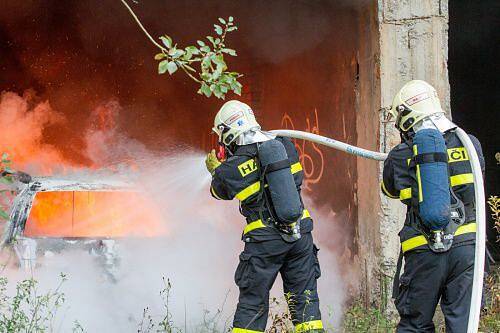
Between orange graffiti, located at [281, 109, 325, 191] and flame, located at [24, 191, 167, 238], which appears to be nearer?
flame, located at [24, 191, 167, 238]

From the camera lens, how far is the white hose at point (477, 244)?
443cm

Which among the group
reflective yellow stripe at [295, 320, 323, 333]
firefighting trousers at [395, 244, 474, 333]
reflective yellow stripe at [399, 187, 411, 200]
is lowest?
reflective yellow stripe at [295, 320, 323, 333]

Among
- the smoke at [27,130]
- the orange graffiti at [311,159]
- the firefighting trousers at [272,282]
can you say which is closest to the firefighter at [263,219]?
the firefighting trousers at [272,282]

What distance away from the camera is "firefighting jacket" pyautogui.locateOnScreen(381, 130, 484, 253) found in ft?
15.5

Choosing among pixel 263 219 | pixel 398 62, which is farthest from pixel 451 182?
pixel 398 62

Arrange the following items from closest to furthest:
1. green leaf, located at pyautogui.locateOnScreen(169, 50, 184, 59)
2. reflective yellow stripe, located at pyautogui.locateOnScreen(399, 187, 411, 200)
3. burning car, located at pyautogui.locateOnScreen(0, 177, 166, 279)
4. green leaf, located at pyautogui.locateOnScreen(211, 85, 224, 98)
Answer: green leaf, located at pyautogui.locateOnScreen(169, 50, 184, 59) → green leaf, located at pyautogui.locateOnScreen(211, 85, 224, 98) → reflective yellow stripe, located at pyautogui.locateOnScreen(399, 187, 411, 200) → burning car, located at pyautogui.locateOnScreen(0, 177, 166, 279)

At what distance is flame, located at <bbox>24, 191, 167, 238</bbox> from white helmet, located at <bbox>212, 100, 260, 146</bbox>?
2106 mm

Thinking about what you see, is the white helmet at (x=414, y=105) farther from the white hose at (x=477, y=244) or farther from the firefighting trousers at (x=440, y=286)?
the firefighting trousers at (x=440, y=286)

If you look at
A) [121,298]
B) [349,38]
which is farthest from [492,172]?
[121,298]

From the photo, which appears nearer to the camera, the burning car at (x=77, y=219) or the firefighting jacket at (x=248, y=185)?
the firefighting jacket at (x=248, y=185)

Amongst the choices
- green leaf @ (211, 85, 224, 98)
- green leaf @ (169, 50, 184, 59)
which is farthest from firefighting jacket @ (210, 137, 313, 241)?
green leaf @ (169, 50, 184, 59)

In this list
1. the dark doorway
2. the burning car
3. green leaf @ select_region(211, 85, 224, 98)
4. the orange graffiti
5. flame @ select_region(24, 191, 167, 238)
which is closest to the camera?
green leaf @ select_region(211, 85, 224, 98)

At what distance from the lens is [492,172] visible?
427 inches

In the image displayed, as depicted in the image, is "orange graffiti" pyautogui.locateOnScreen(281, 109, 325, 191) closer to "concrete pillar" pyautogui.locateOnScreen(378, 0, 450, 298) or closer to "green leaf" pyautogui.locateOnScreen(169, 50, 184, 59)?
"concrete pillar" pyautogui.locateOnScreen(378, 0, 450, 298)
